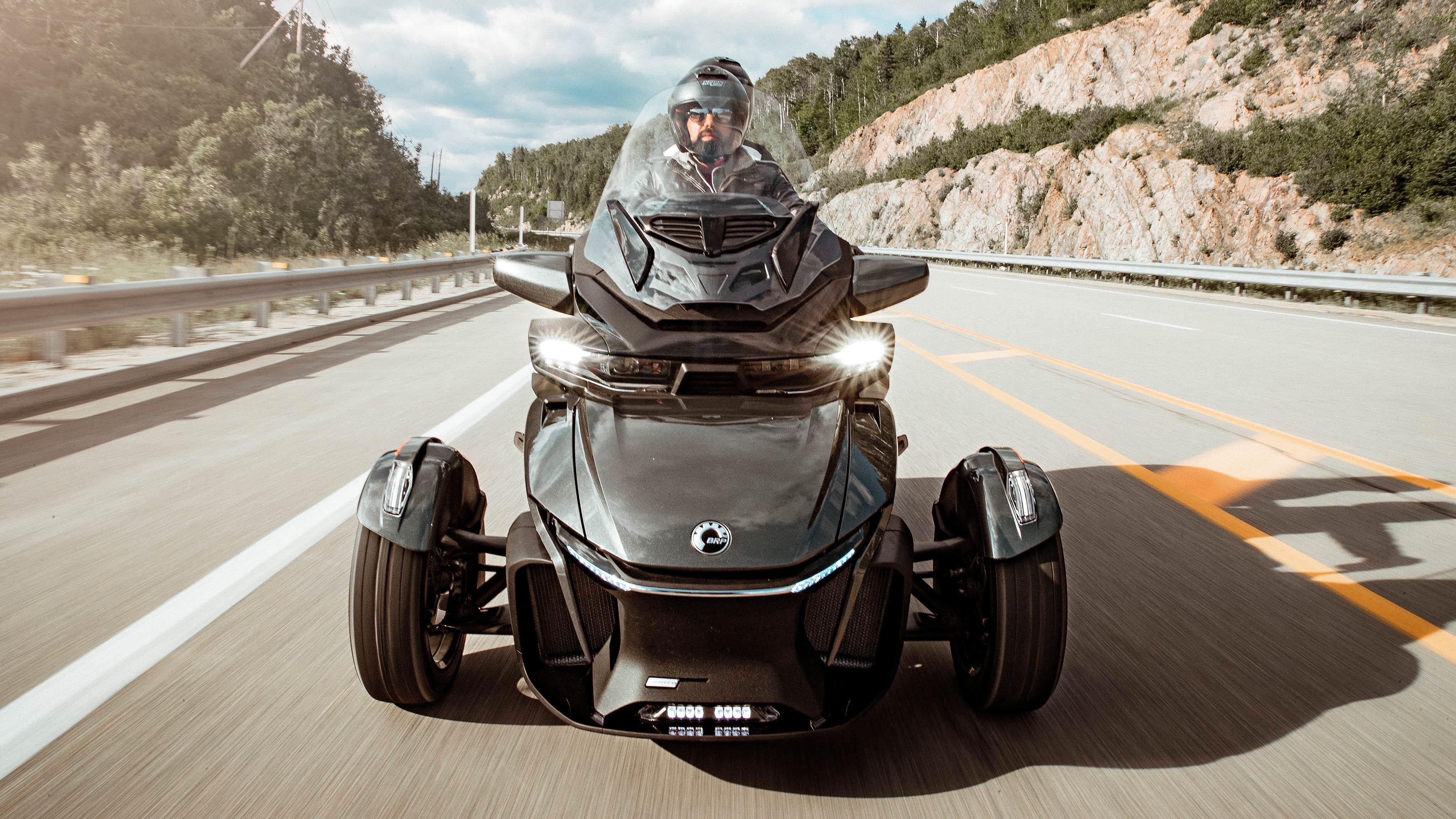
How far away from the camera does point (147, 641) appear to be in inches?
128

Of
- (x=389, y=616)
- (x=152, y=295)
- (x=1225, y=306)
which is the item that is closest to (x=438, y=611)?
(x=389, y=616)

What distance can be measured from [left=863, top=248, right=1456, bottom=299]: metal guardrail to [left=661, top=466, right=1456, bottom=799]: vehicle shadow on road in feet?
39.8

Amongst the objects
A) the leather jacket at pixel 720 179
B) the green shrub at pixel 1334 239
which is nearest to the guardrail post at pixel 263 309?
the leather jacket at pixel 720 179

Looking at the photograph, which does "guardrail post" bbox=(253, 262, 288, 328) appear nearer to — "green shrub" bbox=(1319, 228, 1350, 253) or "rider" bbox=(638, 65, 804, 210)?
"rider" bbox=(638, 65, 804, 210)

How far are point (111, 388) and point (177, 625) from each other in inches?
236

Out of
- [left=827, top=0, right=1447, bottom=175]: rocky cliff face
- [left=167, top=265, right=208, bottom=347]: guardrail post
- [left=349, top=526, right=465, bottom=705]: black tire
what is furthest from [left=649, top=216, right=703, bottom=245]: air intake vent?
[left=827, top=0, right=1447, bottom=175]: rocky cliff face

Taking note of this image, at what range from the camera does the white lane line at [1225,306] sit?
15.5m

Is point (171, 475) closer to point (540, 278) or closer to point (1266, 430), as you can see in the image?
point (540, 278)

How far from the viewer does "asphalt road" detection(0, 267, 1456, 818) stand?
245 centimetres

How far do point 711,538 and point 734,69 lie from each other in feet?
7.30

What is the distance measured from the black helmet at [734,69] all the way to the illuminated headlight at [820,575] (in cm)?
193

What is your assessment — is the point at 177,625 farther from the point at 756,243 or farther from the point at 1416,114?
the point at 1416,114

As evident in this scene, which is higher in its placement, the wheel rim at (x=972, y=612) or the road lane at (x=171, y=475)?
the wheel rim at (x=972, y=612)

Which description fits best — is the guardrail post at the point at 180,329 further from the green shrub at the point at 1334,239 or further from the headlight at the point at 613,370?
the green shrub at the point at 1334,239
